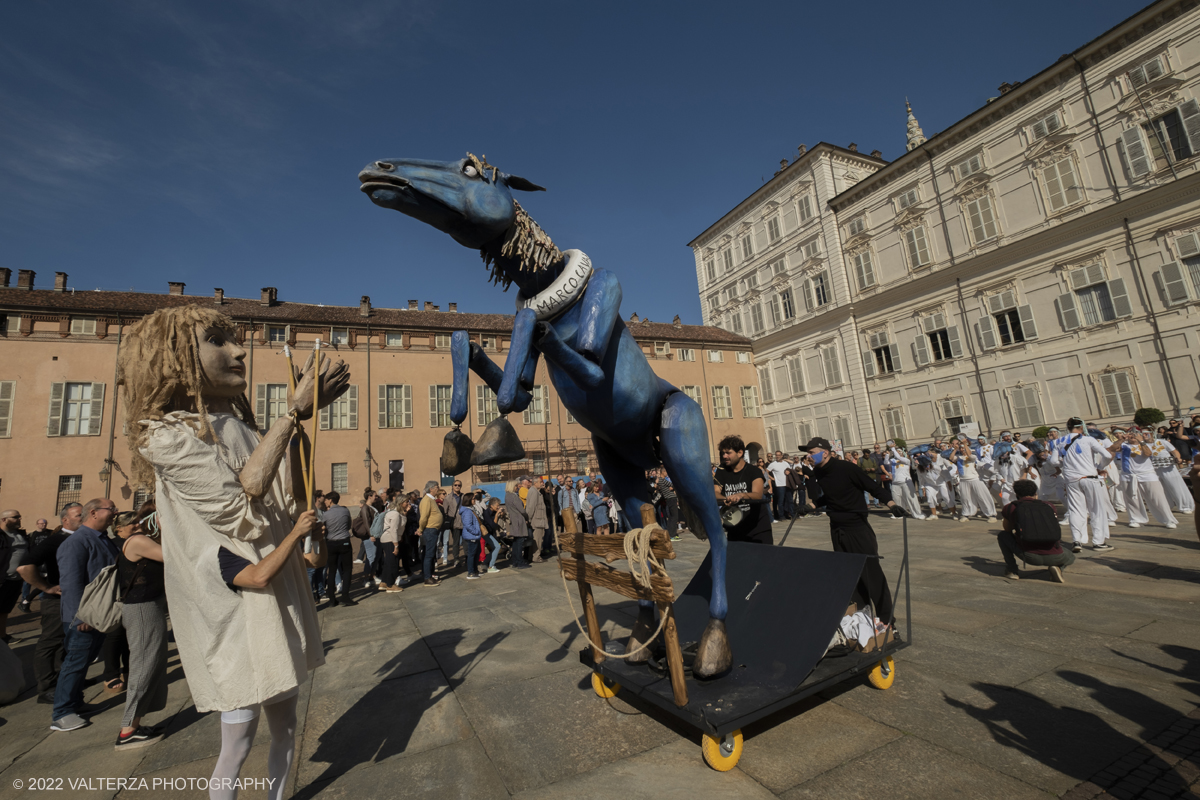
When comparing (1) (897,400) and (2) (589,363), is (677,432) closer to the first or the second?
(2) (589,363)

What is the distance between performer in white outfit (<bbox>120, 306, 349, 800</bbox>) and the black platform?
5.59 ft

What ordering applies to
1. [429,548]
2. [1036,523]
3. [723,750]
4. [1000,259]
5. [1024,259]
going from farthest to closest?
[1000,259] < [1024,259] < [429,548] < [1036,523] < [723,750]

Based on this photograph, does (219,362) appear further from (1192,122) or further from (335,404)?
(1192,122)

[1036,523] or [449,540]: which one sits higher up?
[1036,523]

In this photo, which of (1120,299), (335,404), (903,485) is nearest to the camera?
(903,485)

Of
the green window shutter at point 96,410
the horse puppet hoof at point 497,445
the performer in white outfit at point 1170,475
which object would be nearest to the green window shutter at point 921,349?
the performer in white outfit at point 1170,475

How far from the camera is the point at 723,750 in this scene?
2369 mm

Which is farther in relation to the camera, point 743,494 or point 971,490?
point 971,490

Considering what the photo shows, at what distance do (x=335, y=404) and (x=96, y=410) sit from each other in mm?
9143

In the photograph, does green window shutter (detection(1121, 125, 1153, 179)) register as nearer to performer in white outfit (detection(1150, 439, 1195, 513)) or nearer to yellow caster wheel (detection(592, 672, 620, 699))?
performer in white outfit (detection(1150, 439, 1195, 513))

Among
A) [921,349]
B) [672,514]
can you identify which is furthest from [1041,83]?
[672,514]

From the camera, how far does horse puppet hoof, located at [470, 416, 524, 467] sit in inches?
98.4

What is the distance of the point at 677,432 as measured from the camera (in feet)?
10.1

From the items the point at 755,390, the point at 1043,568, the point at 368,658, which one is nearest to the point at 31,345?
the point at 368,658
